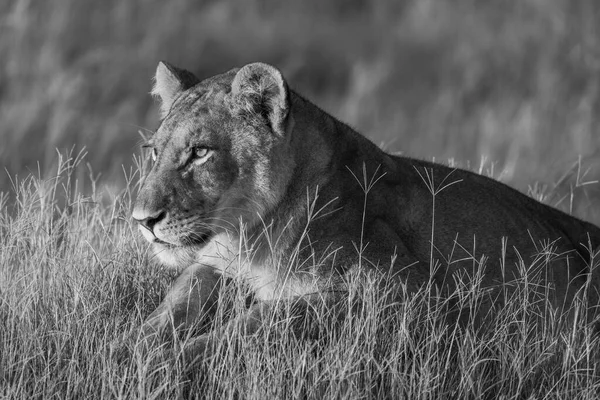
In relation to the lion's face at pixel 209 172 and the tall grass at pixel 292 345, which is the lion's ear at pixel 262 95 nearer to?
the lion's face at pixel 209 172

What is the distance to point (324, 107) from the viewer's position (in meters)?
16.4

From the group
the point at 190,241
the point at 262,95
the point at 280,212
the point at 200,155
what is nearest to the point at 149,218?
the point at 190,241

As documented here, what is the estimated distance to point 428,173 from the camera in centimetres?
616

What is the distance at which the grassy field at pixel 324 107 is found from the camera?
505 cm

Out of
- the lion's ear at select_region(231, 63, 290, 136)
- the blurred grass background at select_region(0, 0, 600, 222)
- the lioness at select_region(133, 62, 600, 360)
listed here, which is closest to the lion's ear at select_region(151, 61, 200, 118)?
the lioness at select_region(133, 62, 600, 360)

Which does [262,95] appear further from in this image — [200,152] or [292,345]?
[292,345]

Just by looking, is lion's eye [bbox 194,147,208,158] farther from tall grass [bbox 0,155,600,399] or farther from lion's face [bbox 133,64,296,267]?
tall grass [bbox 0,155,600,399]

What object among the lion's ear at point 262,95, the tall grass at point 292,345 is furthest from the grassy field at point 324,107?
the lion's ear at point 262,95

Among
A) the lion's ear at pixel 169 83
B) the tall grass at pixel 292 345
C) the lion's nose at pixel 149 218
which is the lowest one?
the tall grass at pixel 292 345

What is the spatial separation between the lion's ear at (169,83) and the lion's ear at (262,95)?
0.53 meters

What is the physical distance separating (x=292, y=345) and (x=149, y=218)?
0.74m

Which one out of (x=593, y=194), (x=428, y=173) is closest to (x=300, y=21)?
(x=593, y=194)

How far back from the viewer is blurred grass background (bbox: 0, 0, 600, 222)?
579 inches

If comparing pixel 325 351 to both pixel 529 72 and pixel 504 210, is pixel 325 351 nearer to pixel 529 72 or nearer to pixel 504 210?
pixel 504 210
